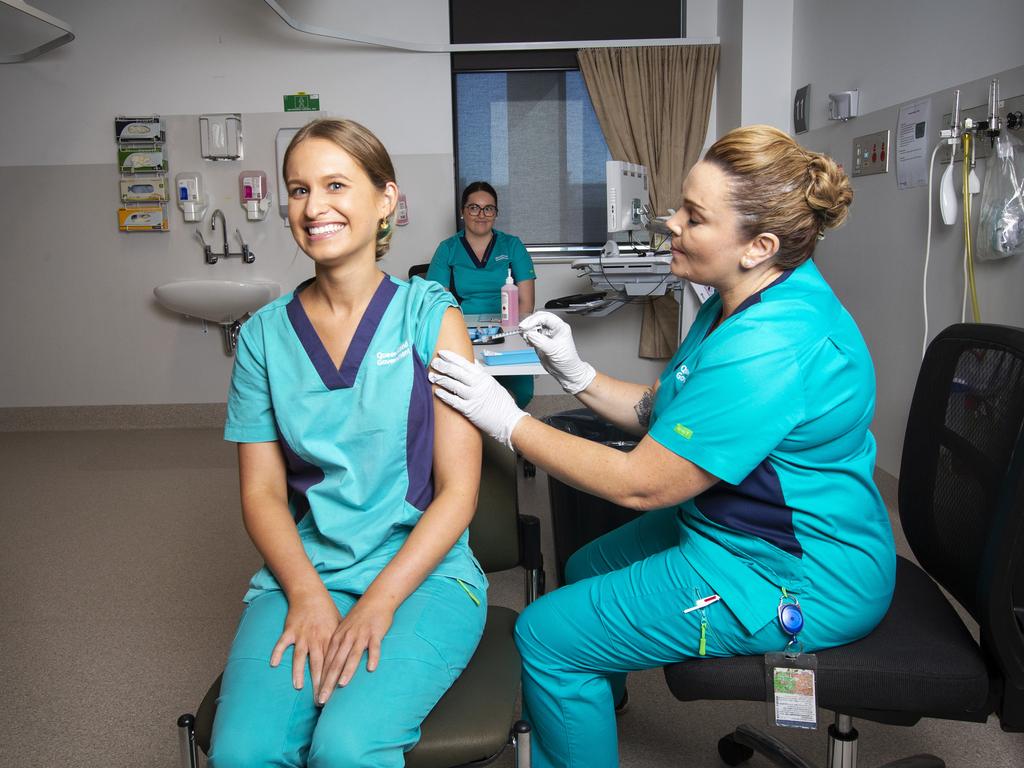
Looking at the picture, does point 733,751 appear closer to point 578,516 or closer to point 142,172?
point 578,516

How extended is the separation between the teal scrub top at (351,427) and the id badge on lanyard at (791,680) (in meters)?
0.45

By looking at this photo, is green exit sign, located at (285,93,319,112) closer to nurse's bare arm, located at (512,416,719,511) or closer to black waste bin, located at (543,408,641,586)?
black waste bin, located at (543,408,641,586)

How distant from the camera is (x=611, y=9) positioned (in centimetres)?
464

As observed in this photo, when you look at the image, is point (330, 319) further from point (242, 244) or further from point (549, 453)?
point (242, 244)

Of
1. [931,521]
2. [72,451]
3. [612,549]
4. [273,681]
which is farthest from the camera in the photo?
[72,451]

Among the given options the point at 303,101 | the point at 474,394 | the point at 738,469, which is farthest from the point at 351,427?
the point at 303,101

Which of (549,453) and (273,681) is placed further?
(549,453)

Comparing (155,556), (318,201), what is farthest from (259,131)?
(318,201)

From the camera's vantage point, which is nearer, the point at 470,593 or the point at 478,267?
the point at 470,593

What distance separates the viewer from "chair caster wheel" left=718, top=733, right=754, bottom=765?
169 cm

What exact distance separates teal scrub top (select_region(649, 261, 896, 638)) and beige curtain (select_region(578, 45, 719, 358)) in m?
3.53

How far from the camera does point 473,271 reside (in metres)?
3.98

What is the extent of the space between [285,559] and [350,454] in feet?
0.59

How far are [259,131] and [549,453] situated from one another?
4008mm
